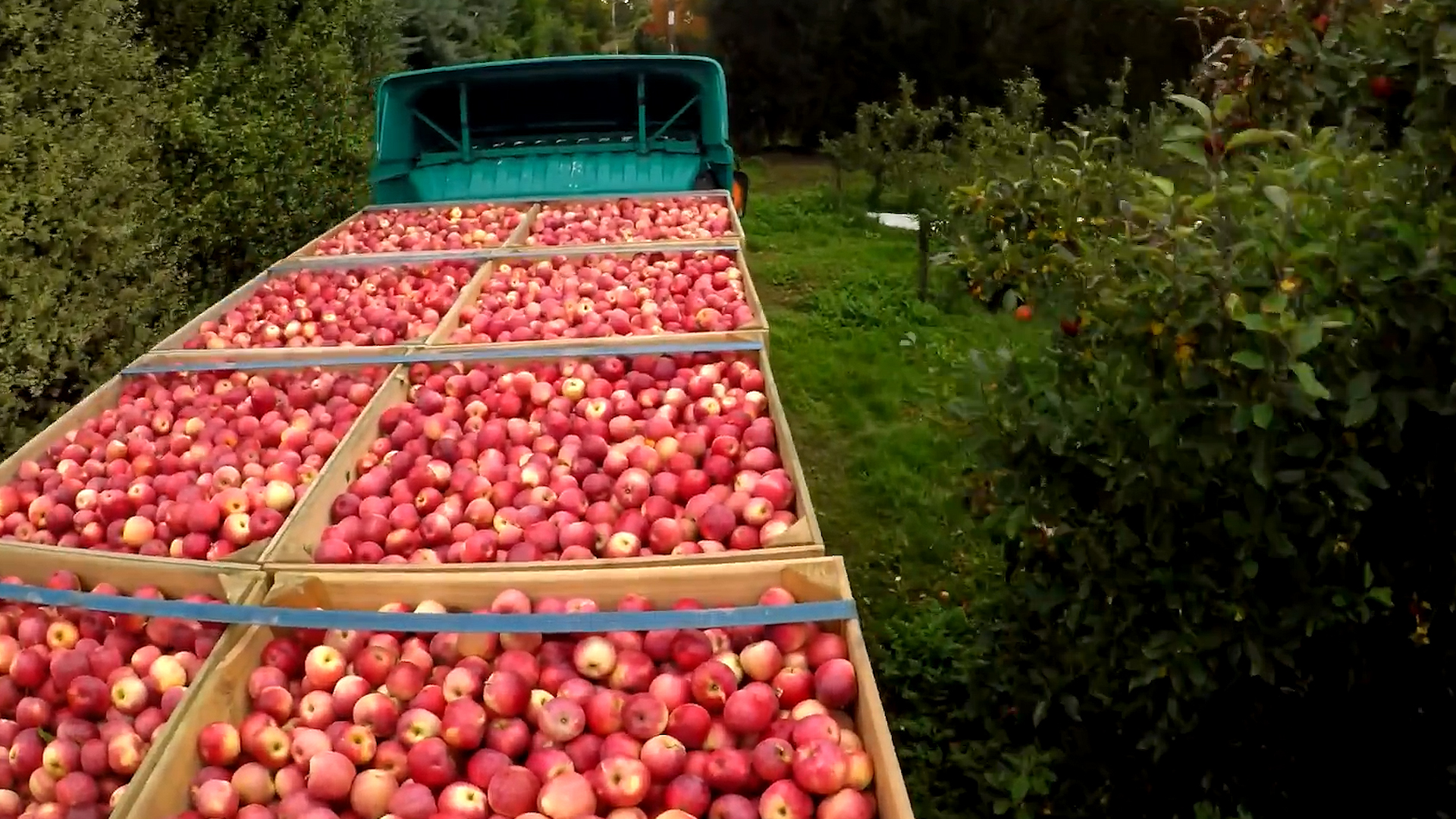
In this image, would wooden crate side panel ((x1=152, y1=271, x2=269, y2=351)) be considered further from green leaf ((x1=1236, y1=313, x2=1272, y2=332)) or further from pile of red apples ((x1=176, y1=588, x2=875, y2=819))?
green leaf ((x1=1236, y1=313, x2=1272, y2=332))

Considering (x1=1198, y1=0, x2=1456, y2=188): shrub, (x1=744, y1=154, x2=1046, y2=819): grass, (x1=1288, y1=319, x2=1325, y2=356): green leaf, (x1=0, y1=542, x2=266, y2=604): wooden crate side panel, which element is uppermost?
(x1=1198, y1=0, x2=1456, y2=188): shrub

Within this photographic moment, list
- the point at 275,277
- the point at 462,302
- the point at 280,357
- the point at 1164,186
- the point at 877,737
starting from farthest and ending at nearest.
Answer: the point at 275,277
the point at 462,302
the point at 280,357
the point at 1164,186
the point at 877,737

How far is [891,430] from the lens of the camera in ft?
17.9

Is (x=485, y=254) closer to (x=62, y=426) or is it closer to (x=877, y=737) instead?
(x=62, y=426)

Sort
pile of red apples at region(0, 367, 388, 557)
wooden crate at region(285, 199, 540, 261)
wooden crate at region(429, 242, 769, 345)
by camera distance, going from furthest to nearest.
→ wooden crate at region(285, 199, 540, 261), wooden crate at region(429, 242, 769, 345), pile of red apples at region(0, 367, 388, 557)

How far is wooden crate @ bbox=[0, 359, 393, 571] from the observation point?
205cm

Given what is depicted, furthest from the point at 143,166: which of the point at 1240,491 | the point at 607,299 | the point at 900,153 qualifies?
the point at 900,153

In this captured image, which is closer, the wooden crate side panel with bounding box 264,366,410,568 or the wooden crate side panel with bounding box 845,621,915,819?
the wooden crate side panel with bounding box 845,621,915,819

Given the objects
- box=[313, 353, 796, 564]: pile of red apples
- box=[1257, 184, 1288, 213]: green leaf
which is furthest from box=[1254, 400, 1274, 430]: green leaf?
box=[313, 353, 796, 564]: pile of red apples

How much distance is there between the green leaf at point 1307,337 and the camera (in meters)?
1.52

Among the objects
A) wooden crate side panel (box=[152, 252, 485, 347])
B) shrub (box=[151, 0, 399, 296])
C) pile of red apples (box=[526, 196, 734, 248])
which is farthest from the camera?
shrub (box=[151, 0, 399, 296])

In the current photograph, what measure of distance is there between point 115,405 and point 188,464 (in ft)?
2.53

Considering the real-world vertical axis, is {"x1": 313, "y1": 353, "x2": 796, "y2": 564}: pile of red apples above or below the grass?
above

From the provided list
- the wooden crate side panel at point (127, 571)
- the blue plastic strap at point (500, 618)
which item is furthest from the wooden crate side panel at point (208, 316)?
the blue plastic strap at point (500, 618)
